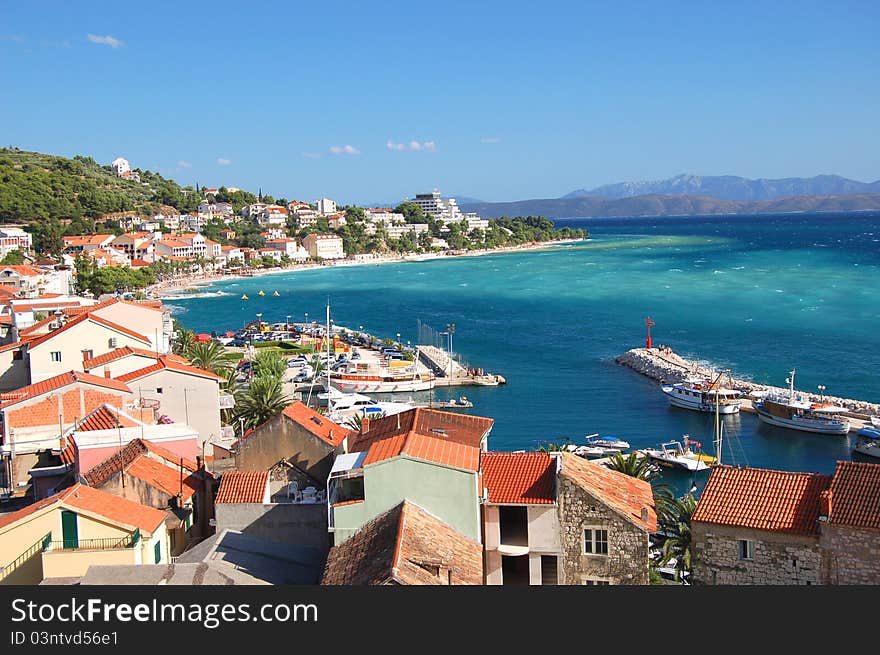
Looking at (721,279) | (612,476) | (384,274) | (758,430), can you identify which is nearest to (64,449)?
(612,476)

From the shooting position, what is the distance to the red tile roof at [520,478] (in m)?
10.9

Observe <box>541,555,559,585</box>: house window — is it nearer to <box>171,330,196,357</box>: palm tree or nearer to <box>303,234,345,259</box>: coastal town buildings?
<box>171,330,196,357</box>: palm tree

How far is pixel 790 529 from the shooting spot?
988 centimetres

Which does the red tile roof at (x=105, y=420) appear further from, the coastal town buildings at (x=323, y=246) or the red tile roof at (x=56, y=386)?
the coastal town buildings at (x=323, y=246)

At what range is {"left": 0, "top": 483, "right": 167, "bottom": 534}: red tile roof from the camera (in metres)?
10.7

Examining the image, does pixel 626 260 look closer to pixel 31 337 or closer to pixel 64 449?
pixel 31 337

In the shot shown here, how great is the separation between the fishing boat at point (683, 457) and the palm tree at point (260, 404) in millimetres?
10493

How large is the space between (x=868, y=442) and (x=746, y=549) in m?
20.1

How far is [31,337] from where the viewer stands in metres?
24.8

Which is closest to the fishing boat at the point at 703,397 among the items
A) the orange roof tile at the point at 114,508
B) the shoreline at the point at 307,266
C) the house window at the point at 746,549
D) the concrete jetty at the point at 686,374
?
the concrete jetty at the point at 686,374

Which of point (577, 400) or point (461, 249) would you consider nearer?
point (577, 400)

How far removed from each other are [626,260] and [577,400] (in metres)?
83.4

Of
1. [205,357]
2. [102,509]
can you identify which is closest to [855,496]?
[102,509]

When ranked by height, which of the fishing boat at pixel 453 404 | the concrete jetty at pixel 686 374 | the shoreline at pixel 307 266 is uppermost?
the shoreline at pixel 307 266
